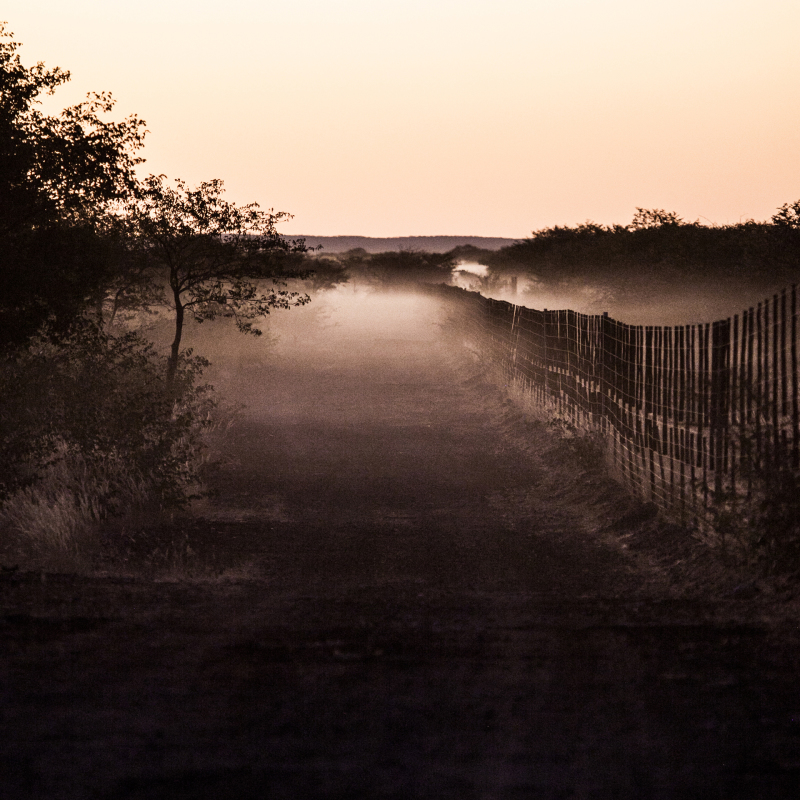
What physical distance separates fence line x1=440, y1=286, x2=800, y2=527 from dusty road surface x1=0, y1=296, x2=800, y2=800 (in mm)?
517

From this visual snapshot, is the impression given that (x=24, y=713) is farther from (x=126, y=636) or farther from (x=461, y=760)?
(x=461, y=760)

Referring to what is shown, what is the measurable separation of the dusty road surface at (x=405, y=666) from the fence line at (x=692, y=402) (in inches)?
20.3

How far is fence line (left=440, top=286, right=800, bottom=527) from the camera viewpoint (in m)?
7.16

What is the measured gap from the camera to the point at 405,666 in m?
4.81

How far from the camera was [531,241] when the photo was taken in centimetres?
7069

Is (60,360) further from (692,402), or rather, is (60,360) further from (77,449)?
(692,402)

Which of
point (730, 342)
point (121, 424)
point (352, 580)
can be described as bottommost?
point (352, 580)

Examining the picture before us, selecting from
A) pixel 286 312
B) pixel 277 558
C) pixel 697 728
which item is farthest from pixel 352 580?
pixel 286 312

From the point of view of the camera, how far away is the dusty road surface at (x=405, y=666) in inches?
144

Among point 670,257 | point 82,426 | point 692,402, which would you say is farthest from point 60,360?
point 670,257

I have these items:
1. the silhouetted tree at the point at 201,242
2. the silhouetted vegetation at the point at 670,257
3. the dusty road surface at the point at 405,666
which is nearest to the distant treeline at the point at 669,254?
the silhouetted vegetation at the point at 670,257

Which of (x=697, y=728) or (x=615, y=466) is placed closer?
(x=697, y=728)

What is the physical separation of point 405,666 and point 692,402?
483 cm

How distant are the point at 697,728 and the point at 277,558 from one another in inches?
211
